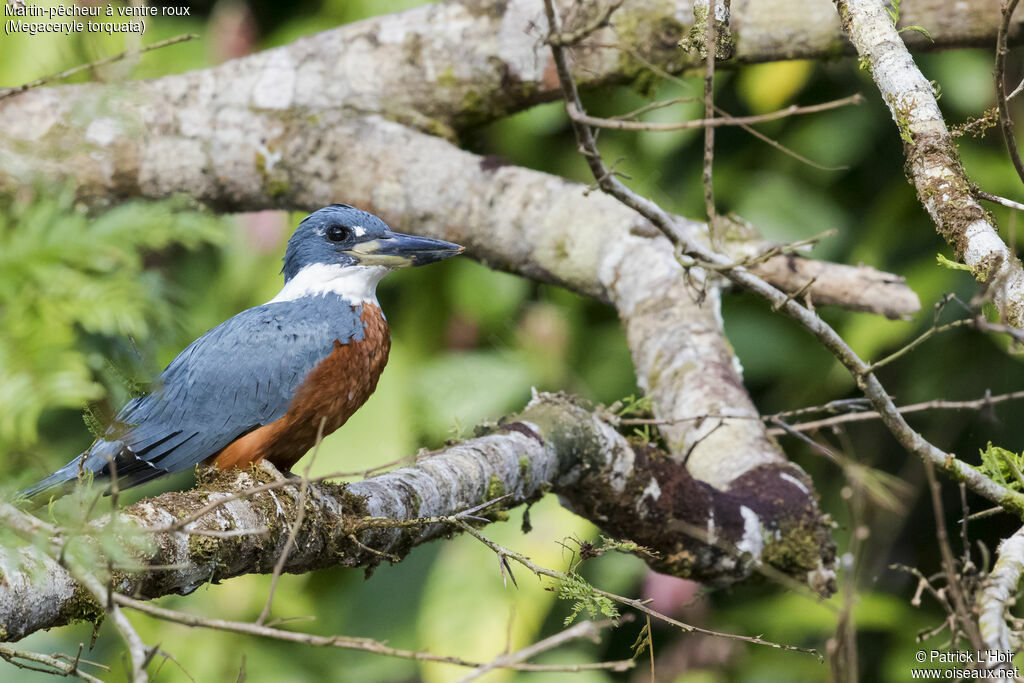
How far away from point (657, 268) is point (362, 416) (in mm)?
1894

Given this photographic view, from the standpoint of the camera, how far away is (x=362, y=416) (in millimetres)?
4902

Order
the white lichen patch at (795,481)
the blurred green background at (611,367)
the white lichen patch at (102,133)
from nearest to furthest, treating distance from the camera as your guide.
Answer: the white lichen patch at (795,481), the white lichen patch at (102,133), the blurred green background at (611,367)

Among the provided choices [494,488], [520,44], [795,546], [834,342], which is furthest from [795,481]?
[520,44]

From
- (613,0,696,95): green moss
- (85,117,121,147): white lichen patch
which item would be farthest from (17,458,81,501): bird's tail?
(613,0,696,95): green moss

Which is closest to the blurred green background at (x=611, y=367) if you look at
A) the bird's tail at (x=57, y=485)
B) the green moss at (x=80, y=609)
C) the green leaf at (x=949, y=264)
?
the bird's tail at (x=57, y=485)

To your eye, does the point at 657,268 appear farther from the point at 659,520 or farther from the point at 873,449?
the point at 873,449

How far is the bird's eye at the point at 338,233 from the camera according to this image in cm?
325

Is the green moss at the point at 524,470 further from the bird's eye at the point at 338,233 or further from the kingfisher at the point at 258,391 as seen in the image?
the bird's eye at the point at 338,233

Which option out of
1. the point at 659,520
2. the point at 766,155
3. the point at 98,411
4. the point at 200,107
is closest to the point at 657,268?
the point at 659,520

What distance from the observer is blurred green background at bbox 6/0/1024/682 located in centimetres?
444

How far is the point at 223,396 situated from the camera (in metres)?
2.80

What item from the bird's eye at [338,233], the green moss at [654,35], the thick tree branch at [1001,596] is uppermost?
the green moss at [654,35]

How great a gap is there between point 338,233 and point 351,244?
0.07 m

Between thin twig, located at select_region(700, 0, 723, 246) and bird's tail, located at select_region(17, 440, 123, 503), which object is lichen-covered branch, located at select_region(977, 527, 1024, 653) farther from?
bird's tail, located at select_region(17, 440, 123, 503)
